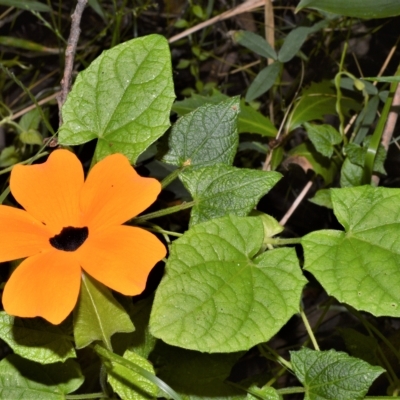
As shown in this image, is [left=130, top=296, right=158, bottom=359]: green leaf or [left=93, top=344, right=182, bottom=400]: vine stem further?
[left=130, top=296, right=158, bottom=359]: green leaf

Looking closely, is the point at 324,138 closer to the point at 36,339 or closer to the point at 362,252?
the point at 362,252

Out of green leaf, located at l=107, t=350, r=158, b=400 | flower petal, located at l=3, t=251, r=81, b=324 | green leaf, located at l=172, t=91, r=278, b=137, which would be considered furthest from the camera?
green leaf, located at l=172, t=91, r=278, b=137

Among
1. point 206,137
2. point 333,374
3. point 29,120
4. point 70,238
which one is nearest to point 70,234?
point 70,238

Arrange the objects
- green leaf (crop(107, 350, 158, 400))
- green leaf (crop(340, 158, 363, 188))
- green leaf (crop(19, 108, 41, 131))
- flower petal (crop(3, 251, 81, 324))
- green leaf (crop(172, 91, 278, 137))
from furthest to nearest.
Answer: green leaf (crop(19, 108, 41, 131))
green leaf (crop(172, 91, 278, 137))
green leaf (crop(340, 158, 363, 188))
green leaf (crop(107, 350, 158, 400))
flower petal (crop(3, 251, 81, 324))

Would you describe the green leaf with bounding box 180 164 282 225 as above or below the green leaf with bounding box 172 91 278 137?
above

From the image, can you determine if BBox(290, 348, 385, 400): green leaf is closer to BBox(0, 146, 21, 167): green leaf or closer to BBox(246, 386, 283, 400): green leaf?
BBox(246, 386, 283, 400): green leaf

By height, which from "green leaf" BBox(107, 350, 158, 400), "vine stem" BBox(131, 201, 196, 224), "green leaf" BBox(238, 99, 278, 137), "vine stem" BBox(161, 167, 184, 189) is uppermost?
"vine stem" BBox(161, 167, 184, 189)

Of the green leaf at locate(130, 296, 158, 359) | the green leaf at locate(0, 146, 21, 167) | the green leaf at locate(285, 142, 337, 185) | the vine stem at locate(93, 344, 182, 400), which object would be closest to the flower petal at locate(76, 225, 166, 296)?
the vine stem at locate(93, 344, 182, 400)

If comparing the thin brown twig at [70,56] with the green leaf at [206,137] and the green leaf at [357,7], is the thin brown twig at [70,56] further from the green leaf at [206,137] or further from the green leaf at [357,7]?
the green leaf at [357,7]
